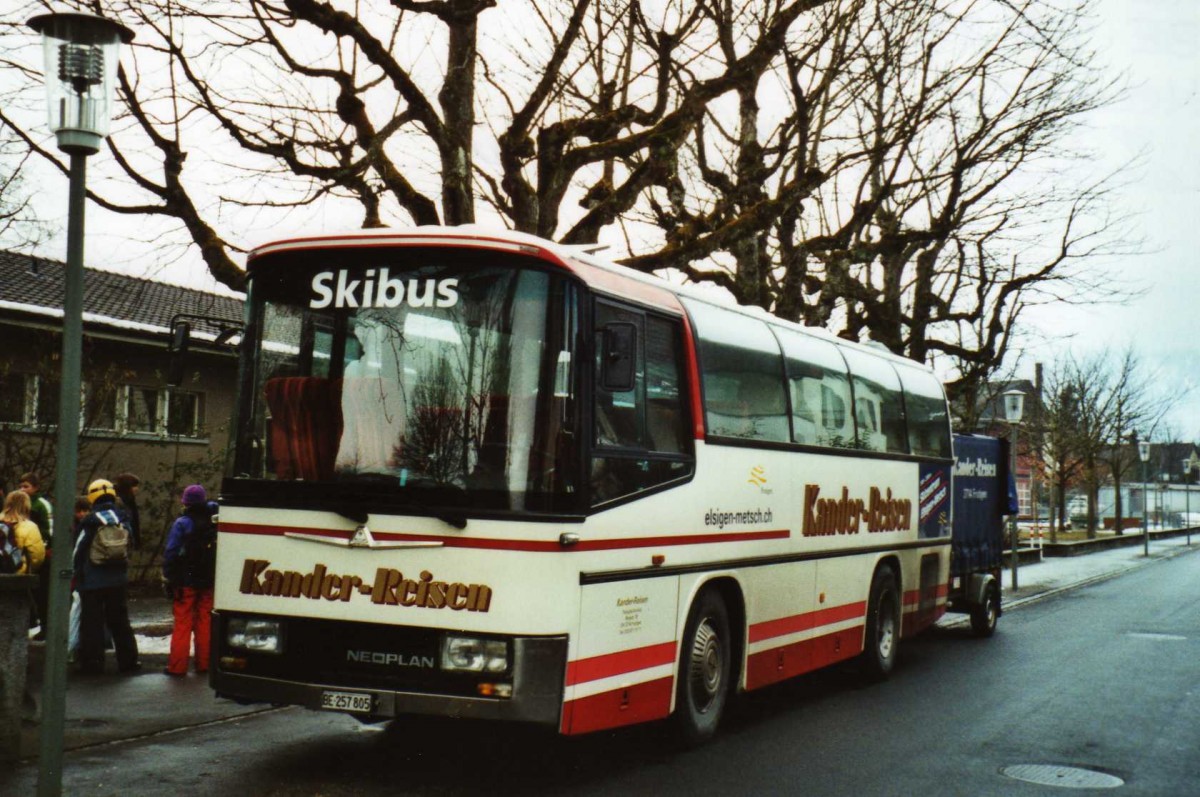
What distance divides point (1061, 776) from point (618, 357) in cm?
387

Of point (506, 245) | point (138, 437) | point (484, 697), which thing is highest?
point (506, 245)

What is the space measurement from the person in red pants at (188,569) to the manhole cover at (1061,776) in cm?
700

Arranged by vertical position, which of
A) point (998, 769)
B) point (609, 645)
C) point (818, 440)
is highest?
point (818, 440)

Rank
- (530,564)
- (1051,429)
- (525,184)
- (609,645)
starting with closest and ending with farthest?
(530,564) → (609,645) → (525,184) → (1051,429)

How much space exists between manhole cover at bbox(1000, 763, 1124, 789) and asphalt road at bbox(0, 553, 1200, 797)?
29 mm

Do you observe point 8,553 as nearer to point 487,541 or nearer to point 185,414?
point 487,541

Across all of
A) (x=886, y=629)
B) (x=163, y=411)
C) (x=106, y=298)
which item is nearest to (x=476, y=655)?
(x=886, y=629)

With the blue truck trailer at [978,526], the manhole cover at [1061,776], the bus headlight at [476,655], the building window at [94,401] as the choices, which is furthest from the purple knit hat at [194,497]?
the blue truck trailer at [978,526]

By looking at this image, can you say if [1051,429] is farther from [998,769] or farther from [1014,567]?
[998,769]

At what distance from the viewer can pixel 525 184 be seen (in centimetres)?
1366

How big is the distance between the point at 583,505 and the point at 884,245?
15.8m

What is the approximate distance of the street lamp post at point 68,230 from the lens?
5.68 metres

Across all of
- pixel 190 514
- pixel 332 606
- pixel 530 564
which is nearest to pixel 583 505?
pixel 530 564

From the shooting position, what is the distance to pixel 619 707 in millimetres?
7672
